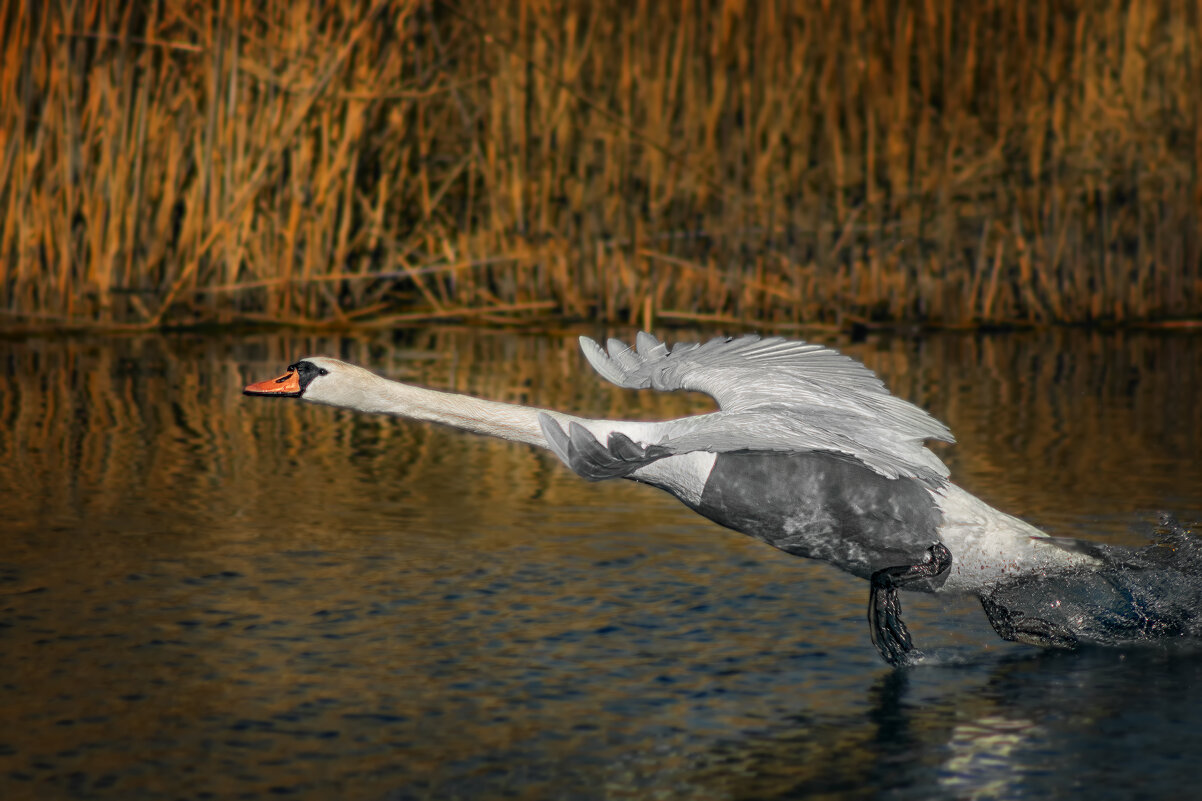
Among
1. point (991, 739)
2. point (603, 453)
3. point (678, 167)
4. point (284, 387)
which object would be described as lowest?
point (991, 739)

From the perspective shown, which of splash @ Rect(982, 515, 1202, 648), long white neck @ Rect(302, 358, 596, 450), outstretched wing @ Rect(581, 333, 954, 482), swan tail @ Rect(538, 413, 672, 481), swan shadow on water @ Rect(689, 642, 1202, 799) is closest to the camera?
swan shadow on water @ Rect(689, 642, 1202, 799)

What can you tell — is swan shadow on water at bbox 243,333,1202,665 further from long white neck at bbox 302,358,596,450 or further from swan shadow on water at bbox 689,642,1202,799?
swan shadow on water at bbox 689,642,1202,799

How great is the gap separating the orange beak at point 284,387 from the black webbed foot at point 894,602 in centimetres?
223

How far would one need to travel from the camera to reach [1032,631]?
5.36 meters

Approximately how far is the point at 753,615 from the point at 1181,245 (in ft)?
27.8

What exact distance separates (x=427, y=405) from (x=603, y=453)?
6.15 ft

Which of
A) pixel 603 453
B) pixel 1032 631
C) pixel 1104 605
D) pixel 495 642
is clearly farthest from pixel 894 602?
pixel 603 453

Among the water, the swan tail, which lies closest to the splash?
the water

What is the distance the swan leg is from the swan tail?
1533mm

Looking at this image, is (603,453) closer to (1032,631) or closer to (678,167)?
(1032,631)

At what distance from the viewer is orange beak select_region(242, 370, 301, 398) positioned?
6.39 m

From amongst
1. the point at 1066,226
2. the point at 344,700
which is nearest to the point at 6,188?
the point at 1066,226

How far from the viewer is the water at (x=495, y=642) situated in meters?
4.19

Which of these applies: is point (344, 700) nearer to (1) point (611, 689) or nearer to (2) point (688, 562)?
(1) point (611, 689)
